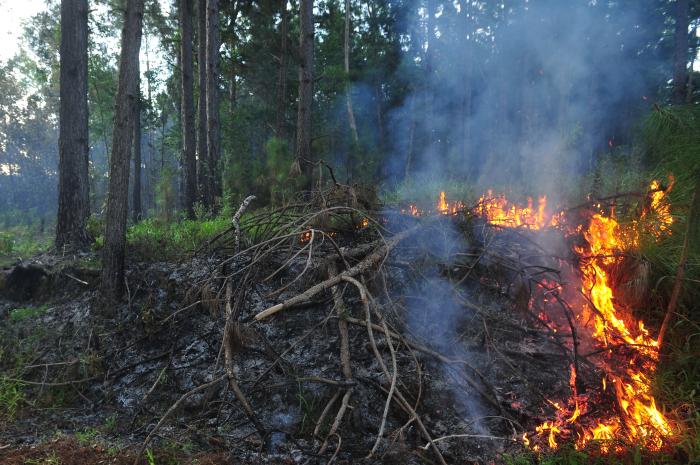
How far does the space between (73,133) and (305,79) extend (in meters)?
4.67

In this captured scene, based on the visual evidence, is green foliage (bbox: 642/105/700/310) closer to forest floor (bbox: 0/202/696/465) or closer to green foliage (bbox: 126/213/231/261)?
forest floor (bbox: 0/202/696/465)

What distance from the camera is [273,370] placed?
394 cm

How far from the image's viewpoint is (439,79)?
22.0 metres

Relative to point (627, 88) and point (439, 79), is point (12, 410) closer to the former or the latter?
point (439, 79)

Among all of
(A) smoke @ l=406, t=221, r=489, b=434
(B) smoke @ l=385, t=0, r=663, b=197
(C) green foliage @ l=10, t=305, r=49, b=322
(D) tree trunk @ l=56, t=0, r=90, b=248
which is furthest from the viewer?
(B) smoke @ l=385, t=0, r=663, b=197

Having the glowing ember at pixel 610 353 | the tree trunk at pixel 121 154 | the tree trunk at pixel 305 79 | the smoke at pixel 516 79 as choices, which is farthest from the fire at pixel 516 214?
the tree trunk at pixel 121 154

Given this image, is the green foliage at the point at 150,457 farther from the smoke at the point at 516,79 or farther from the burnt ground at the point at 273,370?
the smoke at the point at 516,79

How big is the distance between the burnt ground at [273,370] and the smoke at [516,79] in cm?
744

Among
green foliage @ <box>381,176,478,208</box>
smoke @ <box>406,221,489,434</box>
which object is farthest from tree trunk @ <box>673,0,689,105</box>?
smoke @ <box>406,221,489,434</box>

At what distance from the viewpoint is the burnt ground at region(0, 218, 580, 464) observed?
3080 mm

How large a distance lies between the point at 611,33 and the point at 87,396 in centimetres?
2241

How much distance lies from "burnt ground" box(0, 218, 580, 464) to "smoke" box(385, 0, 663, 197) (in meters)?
7.44

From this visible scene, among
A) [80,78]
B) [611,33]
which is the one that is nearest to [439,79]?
[611,33]

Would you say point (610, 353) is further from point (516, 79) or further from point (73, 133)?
point (516, 79)
